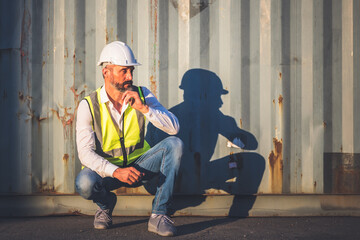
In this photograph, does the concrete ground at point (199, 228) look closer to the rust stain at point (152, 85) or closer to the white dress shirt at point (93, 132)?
the white dress shirt at point (93, 132)

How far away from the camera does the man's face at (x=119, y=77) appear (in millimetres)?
3389

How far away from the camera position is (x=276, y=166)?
12.9 ft

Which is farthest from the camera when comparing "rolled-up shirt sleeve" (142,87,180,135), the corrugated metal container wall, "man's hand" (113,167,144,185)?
the corrugated metal container wall

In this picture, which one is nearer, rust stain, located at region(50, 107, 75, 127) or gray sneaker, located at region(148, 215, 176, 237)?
gray sneaker, located at region(148, 215, 176, 237)

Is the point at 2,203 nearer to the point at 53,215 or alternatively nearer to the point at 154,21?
the point at 53,215

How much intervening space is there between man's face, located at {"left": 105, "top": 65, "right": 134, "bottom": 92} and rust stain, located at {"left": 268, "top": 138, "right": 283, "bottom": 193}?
1.70 meters

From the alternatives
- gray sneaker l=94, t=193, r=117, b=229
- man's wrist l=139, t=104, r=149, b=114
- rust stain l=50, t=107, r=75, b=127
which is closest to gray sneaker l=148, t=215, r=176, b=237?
gray sneaker l=94, t=193, r=117, b=229

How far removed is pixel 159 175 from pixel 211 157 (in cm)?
87

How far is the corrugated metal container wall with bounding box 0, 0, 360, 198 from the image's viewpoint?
3.92m

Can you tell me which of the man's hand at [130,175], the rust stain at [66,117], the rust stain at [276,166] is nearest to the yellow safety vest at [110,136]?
the man's hand at [130,175]

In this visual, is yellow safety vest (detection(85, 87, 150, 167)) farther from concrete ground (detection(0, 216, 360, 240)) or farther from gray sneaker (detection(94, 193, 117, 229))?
concrete ground (detection(0, 216, 360, 240))

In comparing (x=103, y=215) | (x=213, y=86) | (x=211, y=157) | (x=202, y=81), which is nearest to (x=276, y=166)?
(x=211, y=157)

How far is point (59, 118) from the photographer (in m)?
3.93

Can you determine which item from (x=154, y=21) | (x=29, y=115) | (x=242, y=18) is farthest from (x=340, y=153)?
(x=29, y=115)
